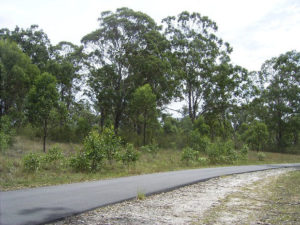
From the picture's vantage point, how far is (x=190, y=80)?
36.2 metres

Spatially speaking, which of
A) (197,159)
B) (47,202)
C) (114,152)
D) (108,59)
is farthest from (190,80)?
(47,202)

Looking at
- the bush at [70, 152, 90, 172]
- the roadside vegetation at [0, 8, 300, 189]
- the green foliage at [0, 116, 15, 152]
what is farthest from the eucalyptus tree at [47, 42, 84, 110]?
the bush at [70, 152, 90, 172]

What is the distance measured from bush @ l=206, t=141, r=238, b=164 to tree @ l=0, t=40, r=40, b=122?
1782cm

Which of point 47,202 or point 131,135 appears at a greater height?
point 131,135

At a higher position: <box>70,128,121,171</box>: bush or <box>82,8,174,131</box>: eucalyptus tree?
<box>82,8,174,131</box>: eucalyptus tree

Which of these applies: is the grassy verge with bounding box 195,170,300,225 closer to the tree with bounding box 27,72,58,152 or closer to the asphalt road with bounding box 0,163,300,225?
the asphalt road with bounding box 0,163,300,225

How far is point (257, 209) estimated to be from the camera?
6.48 meters

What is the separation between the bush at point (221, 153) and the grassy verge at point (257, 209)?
1310cm

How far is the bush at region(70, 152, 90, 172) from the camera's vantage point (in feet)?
41.3

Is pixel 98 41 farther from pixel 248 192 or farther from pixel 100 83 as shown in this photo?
pixel 248 192

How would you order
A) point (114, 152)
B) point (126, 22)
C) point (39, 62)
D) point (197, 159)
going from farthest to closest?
point (39, 62) → point (126, 22) → point (197, 159) → point (114, 152)

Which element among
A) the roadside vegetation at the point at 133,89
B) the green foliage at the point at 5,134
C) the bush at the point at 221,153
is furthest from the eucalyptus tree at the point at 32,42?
the bush at the point at 221,153

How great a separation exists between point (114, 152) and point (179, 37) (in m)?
25.2

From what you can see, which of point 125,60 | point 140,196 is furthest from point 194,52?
point 140,196
